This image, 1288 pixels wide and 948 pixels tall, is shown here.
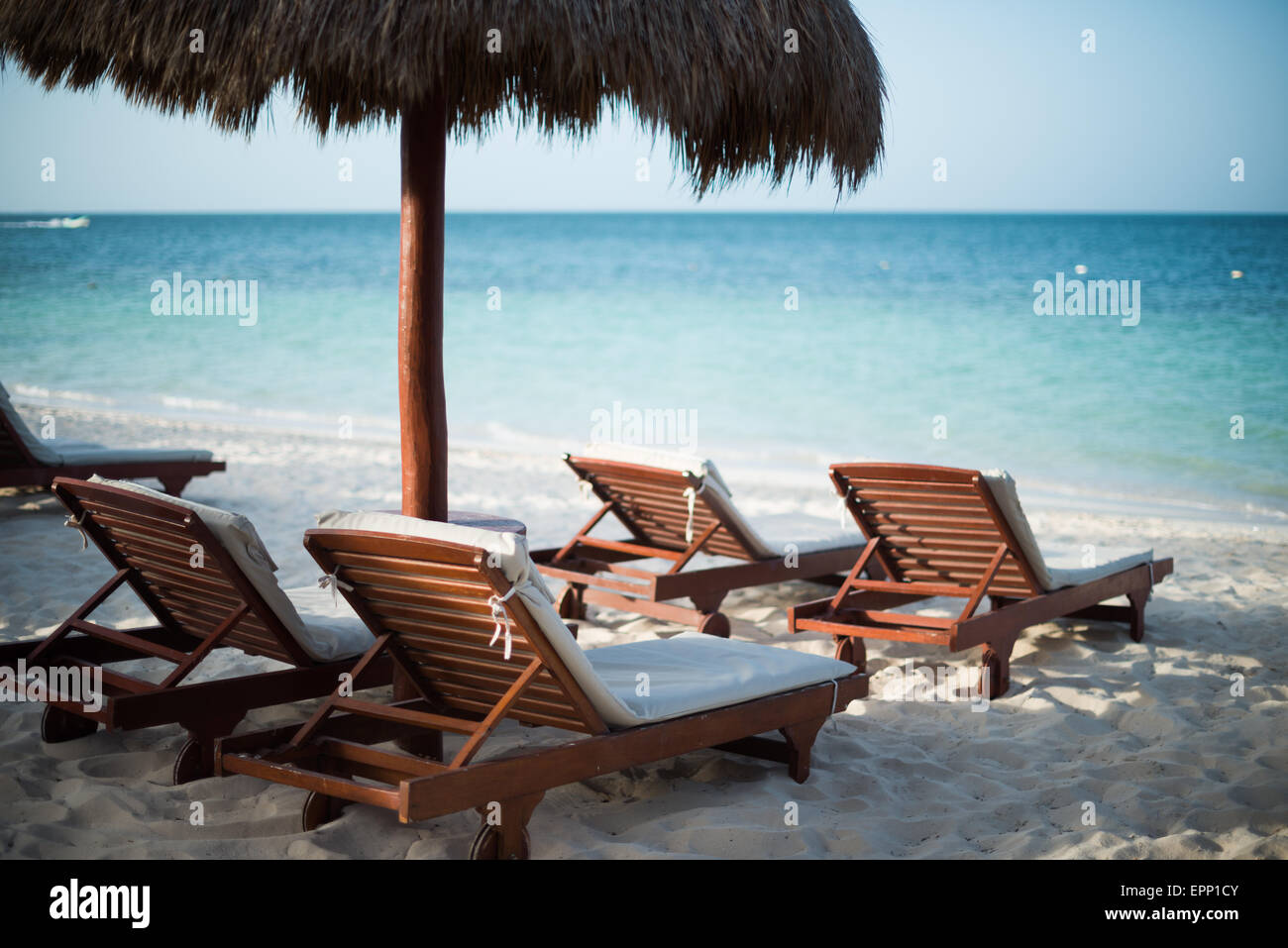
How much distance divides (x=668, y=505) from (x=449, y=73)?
2.67m

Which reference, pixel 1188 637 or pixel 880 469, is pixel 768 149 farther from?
pixel 1188 637

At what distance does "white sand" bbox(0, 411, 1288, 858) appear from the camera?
288 centimetres

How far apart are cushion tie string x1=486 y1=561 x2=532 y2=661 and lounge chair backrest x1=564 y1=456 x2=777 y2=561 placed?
2.34 meters

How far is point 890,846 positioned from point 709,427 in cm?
1164

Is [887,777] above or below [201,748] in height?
below

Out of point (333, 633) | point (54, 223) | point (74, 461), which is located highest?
point (54, 223)

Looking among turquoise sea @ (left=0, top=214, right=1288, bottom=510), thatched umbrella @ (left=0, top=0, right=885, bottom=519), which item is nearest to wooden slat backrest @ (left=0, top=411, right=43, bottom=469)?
thatched umbrella @ (left=0, top=0, right=885, bottom=519)

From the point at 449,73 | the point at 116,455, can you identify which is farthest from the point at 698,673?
the point at 116,455

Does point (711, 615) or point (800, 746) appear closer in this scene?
point (800, 746)

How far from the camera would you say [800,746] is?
3.33 m

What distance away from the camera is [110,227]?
1975 inches

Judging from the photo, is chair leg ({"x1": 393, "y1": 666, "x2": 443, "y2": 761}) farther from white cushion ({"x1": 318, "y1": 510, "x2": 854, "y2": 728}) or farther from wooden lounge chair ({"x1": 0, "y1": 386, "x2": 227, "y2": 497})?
wooden lounge chair ({"x1": 0, "y1": 386, "x2": 227, "y2": 497})

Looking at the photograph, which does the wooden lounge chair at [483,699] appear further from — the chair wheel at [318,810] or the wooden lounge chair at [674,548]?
the wooden lounge chair at [674,548]

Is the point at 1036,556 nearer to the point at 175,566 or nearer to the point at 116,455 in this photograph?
the point at 175,566
